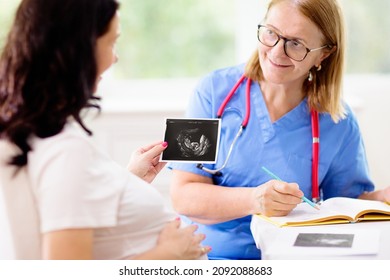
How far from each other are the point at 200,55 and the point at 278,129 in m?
1.67

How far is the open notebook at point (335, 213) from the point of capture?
154 centimetres

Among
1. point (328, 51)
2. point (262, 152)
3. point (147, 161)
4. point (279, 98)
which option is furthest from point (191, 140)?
point (328, 51)

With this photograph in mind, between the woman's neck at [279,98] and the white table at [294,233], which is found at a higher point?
the woman's neck at [279,98]

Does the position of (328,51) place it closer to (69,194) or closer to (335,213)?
(335,213)

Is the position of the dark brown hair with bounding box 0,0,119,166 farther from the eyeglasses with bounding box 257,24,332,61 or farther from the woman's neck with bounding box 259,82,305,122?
the woman's neck with bounding box 259,82,305,122

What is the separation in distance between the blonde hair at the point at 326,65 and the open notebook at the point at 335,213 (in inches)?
11.2

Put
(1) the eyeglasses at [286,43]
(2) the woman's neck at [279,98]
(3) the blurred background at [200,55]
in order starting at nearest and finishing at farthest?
(1) the eyeglasses at [286,43]
(2) the woman's neck at [279,98]
(3) the blurred background at [200,55]

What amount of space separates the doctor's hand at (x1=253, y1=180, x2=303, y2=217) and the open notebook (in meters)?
0.02

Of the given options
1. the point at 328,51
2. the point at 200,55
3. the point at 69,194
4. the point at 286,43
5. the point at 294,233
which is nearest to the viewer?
the point at 69,194

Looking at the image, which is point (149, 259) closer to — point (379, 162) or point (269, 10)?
point (269, 10)

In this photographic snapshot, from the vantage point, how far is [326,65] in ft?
6.22

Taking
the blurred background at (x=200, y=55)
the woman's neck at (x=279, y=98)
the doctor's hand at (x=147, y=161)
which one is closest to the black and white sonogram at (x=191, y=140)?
the doctor's hand at (x=147, y=161)

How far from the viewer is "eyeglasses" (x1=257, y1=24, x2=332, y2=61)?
1.74 metres

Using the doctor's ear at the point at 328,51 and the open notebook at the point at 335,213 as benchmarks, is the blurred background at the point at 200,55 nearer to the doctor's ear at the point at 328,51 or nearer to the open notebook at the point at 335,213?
the doctor's ear at the point at 328,51
